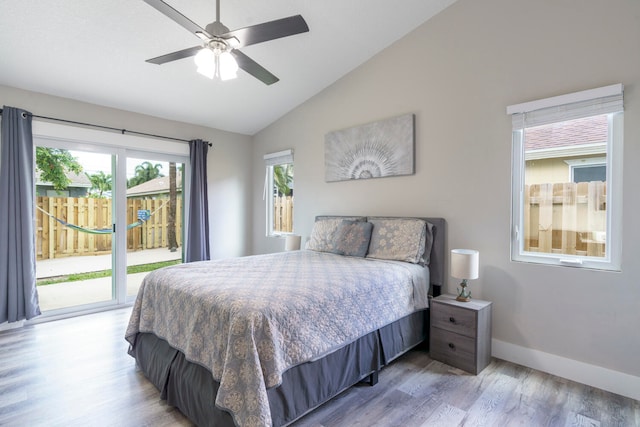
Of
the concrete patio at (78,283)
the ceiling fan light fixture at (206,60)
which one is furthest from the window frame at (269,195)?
the ceiling fan light fixture at (206,60)

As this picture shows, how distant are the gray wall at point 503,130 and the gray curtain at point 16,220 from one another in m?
3.47

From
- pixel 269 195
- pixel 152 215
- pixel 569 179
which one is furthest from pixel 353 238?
pixel 152 215

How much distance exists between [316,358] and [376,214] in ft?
6.72

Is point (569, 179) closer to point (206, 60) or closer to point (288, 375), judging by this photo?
point (288, 375)

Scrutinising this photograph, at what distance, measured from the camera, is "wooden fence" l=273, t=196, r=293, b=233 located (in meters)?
4.69

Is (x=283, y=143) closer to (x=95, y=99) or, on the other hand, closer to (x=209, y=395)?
(x=95, y=99)

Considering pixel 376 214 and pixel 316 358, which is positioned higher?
pixel 376 214

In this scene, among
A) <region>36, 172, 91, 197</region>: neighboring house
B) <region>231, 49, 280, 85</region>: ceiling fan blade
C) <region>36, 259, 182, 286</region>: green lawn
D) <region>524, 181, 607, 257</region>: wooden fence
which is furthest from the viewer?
<region>36, 259, 182, 286</region>: green lawn

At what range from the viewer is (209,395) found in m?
1.61

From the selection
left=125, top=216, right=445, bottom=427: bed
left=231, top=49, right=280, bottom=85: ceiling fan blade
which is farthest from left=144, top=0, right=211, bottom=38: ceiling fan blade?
left=125, top=216, right=445, bottom=427: bed

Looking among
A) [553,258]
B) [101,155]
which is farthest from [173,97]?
[553,258]

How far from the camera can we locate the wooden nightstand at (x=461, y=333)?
235 centimetres

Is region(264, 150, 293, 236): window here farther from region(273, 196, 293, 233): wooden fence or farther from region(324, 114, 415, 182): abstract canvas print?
region(324, 114, 415, 182): abstract canvas print

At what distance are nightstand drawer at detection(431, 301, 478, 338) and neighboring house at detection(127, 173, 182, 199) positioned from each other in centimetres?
376
